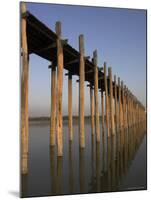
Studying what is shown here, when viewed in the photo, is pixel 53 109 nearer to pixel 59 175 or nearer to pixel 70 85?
pixel 70 85

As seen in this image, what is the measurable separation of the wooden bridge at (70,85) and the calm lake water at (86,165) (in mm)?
89

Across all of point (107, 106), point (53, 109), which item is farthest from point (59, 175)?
point (107, 106)

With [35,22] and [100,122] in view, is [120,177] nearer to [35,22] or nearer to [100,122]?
[100,122]

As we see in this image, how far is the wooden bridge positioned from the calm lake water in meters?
0.09

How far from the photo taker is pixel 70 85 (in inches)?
272

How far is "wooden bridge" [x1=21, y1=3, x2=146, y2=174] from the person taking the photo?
6.38 metres

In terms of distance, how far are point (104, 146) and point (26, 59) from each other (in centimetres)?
159

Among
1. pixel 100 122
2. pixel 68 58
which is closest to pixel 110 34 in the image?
pixel 68 58

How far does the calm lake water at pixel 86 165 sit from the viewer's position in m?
6.39

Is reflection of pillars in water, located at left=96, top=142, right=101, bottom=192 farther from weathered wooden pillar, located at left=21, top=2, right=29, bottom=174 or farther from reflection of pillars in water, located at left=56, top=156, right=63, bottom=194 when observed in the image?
weathered wooden pillar, located at left=21, top=2, right=29, bottom=174

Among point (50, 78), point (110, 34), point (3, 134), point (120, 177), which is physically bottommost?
point (120, 177)

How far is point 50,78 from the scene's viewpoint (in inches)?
266

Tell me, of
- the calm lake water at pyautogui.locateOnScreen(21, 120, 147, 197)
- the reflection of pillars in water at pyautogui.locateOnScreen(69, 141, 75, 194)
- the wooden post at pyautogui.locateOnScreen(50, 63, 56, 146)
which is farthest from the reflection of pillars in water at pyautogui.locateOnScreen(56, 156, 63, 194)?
the wooden post at pyautogui.locateOnScreen(50, 63, 56, 146)

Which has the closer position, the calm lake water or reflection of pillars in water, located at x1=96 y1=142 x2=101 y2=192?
the calm lake water
